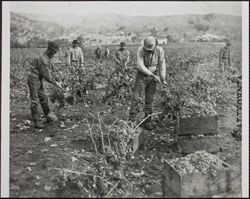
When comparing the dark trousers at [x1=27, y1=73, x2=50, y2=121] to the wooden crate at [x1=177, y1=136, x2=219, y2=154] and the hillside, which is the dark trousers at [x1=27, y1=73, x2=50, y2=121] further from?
the wooden crate at [x1=177, y1=136, x2=219, y2=154]

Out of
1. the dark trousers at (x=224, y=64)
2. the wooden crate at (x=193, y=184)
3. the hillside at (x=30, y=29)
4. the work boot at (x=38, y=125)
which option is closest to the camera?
the wooden crate at (x=193, y=184)

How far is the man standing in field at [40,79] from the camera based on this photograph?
488 cm

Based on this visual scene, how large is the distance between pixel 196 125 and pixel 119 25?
149 centimetres

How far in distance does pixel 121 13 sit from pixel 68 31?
0.64m

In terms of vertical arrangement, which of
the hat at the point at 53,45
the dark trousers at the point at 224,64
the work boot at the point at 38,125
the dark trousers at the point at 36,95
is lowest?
the work boot at the point at 38,125

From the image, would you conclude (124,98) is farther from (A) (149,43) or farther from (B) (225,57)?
(B) (225,57)

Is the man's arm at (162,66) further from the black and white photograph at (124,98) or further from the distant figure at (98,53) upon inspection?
the distant figure at (98,53)

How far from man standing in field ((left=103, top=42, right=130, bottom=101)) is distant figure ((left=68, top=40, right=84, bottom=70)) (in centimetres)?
44

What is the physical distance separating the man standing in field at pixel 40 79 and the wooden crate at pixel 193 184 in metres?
1.66

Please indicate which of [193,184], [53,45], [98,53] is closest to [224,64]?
[98,53]

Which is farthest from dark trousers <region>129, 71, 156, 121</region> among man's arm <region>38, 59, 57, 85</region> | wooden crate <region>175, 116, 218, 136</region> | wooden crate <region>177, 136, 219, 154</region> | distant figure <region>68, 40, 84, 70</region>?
man's arm <region>38, 59, 57, 85</region>

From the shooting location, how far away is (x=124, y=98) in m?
5.21

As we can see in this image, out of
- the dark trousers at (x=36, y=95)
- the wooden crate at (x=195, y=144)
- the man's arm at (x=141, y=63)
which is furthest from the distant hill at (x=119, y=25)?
the wooden crate at (x=195, y=144)

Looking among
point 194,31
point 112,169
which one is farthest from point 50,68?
point 194,31
